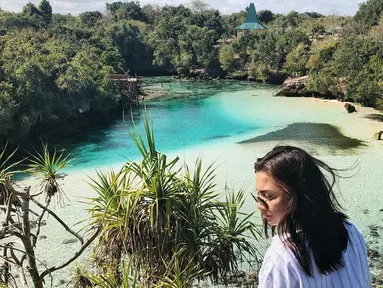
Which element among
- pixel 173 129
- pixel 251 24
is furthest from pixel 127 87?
pixel 251 24

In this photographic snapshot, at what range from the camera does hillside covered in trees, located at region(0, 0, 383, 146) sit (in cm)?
1738

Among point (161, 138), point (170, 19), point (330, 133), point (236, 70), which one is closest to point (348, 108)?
point (330, 133)

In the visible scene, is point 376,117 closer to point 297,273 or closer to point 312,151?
point 312,151

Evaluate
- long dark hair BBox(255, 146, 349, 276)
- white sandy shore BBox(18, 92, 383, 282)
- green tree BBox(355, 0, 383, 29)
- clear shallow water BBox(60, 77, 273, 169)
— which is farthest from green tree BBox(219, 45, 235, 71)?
long dark hair BBox(255, 146, 349, 276)

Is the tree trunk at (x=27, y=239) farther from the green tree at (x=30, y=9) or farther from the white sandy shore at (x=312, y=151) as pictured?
the green tree at (x=30, y=9)

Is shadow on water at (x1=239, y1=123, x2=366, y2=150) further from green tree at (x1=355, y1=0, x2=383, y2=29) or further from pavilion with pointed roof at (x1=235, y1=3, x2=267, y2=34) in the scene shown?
pavilion with pointed roof at (x1=235, y1=3, x2=267, y2=34)

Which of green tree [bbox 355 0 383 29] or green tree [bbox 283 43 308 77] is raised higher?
green tree [bbox 355 0 383 29]

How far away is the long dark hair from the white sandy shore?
4.45m

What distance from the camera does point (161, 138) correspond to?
18.9 m

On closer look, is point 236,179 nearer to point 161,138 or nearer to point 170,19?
point 161,138

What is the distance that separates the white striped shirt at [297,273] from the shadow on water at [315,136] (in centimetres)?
1527

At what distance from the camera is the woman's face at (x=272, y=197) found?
1.25 meters

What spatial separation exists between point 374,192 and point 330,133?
756 cm

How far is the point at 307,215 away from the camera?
1.21 m
